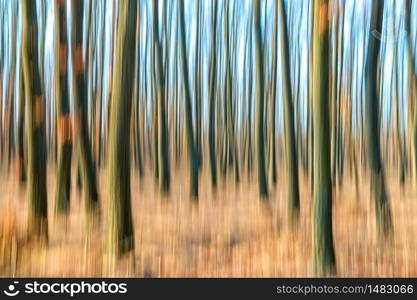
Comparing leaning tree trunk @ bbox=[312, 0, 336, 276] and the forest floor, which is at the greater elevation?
leaning tree trunk @ bbox=[312, 0, 336, 276]

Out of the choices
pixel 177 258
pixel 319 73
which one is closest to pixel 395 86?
pixel 319 73

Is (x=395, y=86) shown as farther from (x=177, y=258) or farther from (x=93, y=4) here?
(x=177, y=258)

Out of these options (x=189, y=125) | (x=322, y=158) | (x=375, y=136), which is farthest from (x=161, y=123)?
(x=322, y=158)

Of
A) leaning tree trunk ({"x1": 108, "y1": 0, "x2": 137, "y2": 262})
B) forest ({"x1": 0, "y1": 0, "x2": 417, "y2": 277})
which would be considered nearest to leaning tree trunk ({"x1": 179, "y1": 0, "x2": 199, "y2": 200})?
forest ({"x1": 0, "y1": 0, "x2": 417, "y2": 277})

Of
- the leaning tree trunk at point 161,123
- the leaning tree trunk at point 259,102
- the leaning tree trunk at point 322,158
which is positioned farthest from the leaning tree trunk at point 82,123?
the leaning tree trunk at point 161,123

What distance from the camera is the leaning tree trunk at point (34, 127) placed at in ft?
18.4

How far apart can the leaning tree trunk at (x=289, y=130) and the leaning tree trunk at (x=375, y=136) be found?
47.7 inches

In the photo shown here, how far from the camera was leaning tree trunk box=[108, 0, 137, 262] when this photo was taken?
5.05 metres

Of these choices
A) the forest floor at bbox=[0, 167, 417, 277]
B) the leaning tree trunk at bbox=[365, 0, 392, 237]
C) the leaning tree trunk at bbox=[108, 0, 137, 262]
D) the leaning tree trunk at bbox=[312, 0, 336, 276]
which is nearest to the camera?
the leaning tree trunk at bbox=[312, 0, 336, 276]

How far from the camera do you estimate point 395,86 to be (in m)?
12.6

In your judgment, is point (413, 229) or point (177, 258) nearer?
point (177, 258)

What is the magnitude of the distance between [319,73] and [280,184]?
9.05m

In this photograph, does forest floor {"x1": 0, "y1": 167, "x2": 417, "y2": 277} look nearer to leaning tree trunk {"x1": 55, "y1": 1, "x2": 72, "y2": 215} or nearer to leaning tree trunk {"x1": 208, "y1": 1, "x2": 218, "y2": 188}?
leaning tree trunk {"x1": 55, "y1": 1, "x2": 72, "y2": 215}

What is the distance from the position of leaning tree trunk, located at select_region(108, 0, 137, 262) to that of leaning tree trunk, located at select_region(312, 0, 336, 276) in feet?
6.41
